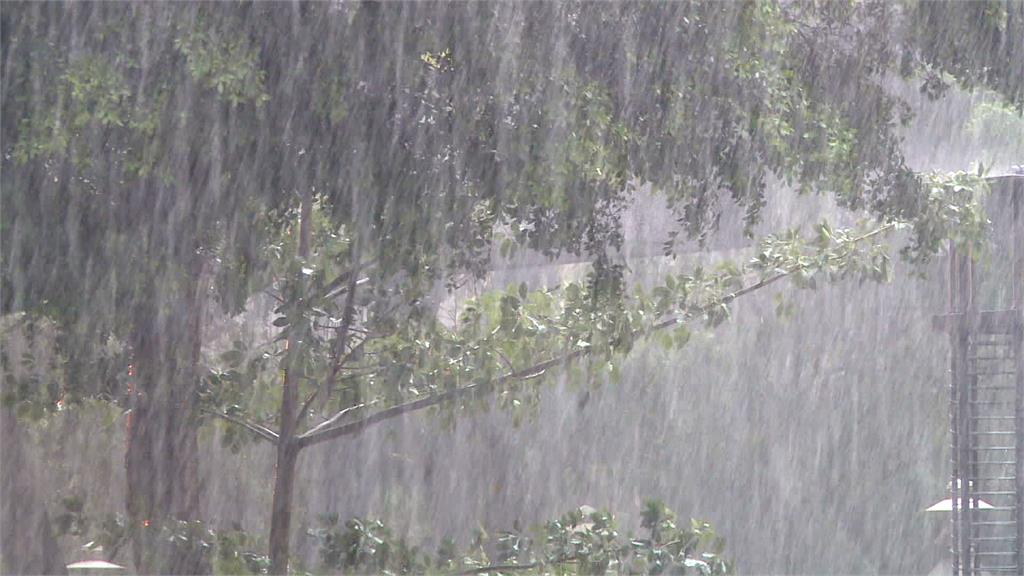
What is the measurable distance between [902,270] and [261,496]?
816 cm

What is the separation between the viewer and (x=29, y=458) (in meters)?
4.99

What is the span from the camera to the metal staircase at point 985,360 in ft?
21.8

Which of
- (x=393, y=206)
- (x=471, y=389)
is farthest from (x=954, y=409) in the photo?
(x=393, y=206)

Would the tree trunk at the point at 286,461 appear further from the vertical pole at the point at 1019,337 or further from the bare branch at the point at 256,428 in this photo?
the vertical pole at the point at 1019,337

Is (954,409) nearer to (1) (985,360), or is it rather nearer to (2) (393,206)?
(1) (985,360)

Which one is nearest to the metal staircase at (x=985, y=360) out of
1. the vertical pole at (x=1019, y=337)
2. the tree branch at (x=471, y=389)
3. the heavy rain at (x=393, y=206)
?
the vertical pole at (x=1019, y=337)

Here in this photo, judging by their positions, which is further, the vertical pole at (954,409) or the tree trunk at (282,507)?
the vertical pole at (954,409)

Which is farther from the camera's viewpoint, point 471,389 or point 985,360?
point 985,360

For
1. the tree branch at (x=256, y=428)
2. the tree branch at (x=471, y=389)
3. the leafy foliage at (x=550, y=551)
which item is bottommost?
the leafy foliage at (x=550, y=551)

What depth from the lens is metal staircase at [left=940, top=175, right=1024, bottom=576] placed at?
21.8 ft

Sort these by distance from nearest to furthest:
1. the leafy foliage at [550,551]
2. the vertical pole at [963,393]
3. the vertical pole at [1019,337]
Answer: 1. the leafy foliage at [550,551]
2. the vertical pole at [1019,337]
3. the vertical pole at [963,393]

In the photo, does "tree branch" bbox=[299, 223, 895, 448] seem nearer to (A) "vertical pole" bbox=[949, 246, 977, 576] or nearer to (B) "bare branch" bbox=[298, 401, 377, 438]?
(B) "bare branch" bbox=[298, 401, 377, 438]

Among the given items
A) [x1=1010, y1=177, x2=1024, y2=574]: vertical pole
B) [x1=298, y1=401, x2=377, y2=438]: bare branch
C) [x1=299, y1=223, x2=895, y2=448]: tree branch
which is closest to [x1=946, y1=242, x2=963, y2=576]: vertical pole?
[x1=1010, y1=177, x2=1024, y2=574]: vertical pole

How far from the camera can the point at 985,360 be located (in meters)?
7.09
